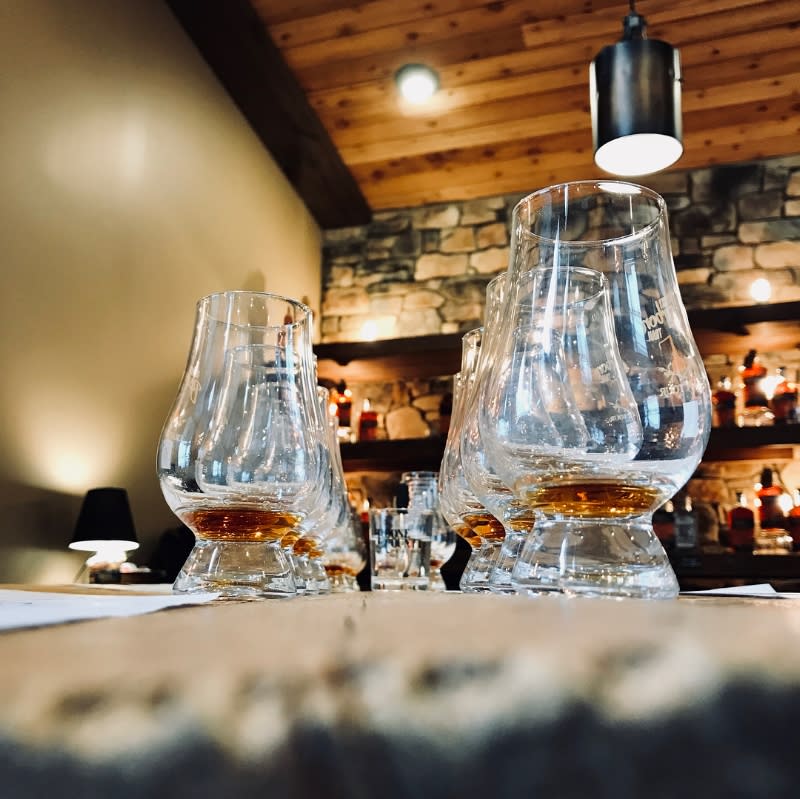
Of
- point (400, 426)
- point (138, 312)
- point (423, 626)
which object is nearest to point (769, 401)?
point (400, 426)

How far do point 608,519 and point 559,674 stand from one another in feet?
0.99

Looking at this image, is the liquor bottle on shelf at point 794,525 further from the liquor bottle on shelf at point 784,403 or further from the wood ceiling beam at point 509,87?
the wood ceiling beam at point 509,87

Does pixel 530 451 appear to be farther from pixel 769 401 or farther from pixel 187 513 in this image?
pixel 769 401

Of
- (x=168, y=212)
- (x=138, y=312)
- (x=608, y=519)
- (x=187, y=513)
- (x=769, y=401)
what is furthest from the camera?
(x=769, y=401)

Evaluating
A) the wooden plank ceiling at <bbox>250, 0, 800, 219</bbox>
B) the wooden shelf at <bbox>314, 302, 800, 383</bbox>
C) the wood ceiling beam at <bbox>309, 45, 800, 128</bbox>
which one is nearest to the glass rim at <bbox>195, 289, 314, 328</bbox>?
the wooden plank ceiling at <bbox>250, 0, 800, 219</bbox>

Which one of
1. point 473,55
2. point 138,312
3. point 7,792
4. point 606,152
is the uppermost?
point 473,55

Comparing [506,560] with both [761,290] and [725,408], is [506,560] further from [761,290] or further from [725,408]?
[761,290]

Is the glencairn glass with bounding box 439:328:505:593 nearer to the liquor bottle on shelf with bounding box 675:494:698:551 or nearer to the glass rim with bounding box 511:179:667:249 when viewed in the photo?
the glass rim with bounding box 511:179:667:249

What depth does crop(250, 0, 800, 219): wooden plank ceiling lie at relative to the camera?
2.91 m

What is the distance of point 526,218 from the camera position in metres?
0.44

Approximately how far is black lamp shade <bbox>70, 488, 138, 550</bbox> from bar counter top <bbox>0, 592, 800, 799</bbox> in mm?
2323

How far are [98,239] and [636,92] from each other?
174 centimetres

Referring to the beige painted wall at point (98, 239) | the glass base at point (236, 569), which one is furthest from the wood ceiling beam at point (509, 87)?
the glass base at point (236, 569)

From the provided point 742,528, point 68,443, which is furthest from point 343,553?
point 742,528
